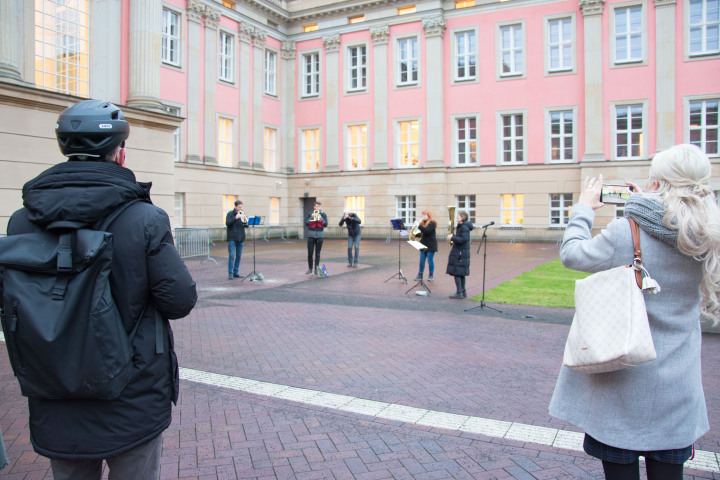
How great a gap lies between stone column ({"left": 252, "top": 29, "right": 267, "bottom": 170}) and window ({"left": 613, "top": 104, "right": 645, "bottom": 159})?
66.2 ft

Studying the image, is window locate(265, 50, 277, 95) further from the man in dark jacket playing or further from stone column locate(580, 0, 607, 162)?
the man in dark jacket playing

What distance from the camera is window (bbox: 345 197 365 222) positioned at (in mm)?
34416

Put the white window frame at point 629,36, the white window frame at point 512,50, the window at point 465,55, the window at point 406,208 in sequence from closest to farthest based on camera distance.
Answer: the white window frame at point 629,36
the white window frame at point 512,50
the window at point 465,55
the window at point 406,208

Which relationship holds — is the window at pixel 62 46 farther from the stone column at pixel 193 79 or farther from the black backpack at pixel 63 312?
the black backpack at pixel 63 312

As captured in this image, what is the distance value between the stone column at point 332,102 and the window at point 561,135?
12.9m

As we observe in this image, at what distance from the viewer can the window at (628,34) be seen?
1097 inches

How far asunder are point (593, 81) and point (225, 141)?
20.4 m

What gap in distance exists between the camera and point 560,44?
29.5 meters

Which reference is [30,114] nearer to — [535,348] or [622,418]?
[535,348]

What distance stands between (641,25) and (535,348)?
26.9 meters

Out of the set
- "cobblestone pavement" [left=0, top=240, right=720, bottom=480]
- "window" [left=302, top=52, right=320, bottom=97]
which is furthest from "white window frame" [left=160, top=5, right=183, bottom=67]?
"cobblestone pavement" [left=0, top=240, right=720, bottom=480]

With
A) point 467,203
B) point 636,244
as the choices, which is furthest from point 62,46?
point 467,203

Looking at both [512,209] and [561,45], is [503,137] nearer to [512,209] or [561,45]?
[512,209]

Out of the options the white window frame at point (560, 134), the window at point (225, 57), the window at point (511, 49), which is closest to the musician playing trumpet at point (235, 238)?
the window at point (225, 57)
